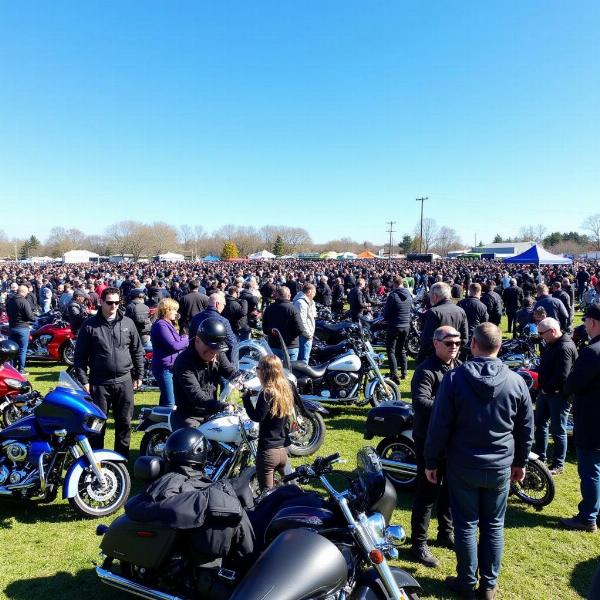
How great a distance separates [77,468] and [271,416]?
177 centimetres

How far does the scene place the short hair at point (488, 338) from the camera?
10.3 feet

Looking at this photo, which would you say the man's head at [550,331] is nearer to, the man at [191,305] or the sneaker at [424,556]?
the sneaker at [424,556]

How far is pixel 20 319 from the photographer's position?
927 cm

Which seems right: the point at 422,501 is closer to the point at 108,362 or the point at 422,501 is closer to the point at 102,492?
the point at 102,492

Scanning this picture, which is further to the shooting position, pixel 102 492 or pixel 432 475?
pixel 102 492

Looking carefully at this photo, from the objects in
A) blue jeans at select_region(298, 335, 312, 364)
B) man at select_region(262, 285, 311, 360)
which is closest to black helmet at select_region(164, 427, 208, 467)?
man at select_region(262, 285, 311, 360)

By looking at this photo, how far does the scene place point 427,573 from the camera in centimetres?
353

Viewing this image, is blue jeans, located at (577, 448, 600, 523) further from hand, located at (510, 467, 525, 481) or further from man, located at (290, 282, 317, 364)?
man, located at (290, 282, 317, 364)

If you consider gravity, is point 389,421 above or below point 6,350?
below

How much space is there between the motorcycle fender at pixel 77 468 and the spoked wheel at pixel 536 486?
371 cm

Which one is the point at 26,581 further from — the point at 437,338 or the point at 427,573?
the point at 437,338

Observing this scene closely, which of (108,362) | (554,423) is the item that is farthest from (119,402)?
(554,423)

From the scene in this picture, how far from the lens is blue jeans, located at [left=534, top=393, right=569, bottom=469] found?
494 cm

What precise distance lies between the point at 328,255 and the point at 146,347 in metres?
66.8
